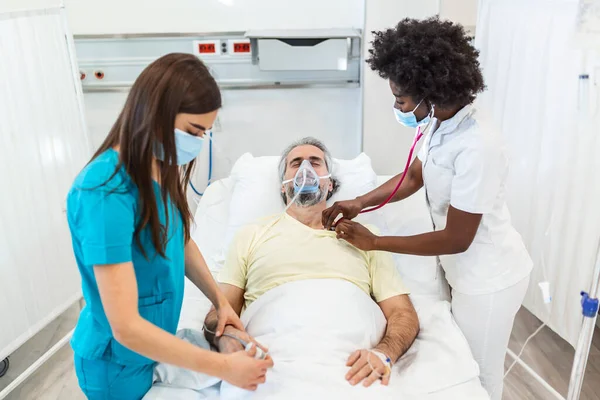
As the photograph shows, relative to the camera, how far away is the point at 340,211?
6.04ft

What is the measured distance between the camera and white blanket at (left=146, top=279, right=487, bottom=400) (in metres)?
1.33

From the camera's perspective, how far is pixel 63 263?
231 cm

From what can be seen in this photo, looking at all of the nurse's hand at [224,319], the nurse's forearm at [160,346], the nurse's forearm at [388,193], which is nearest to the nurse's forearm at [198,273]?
the nurse's hand at [224,319]

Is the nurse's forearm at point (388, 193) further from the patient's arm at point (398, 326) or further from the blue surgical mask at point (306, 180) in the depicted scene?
the patient's arm at point (398, 326)

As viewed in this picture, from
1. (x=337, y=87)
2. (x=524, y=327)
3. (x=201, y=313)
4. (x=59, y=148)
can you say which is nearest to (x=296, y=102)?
(x=337, y=87)

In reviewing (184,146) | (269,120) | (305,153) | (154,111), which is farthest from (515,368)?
(154,111)

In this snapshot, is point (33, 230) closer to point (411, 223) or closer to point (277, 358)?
point (277, 358)

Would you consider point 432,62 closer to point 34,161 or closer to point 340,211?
point 340,211

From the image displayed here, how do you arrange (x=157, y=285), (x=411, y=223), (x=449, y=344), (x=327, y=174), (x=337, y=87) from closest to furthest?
(x=157, y=285) → (x=449, y=344) → (x=327, y=174) → (x=411, y=223) → (x=337, y=87)

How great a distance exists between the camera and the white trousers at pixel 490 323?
1.58m

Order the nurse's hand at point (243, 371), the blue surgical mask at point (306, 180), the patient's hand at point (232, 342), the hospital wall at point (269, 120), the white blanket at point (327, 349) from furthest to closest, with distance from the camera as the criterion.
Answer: the hospital wall at point (269, 120) → the blue surgical mask at point (306, 180) → the patient's hand at point (232, 342) → the white blanket at point (327, 349) → the nurse's hand at point (243, 371)

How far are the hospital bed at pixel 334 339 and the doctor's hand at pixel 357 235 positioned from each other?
18cm

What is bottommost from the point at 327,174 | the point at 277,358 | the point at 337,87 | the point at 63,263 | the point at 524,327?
the point at 524,327

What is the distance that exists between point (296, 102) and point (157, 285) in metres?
1.76
